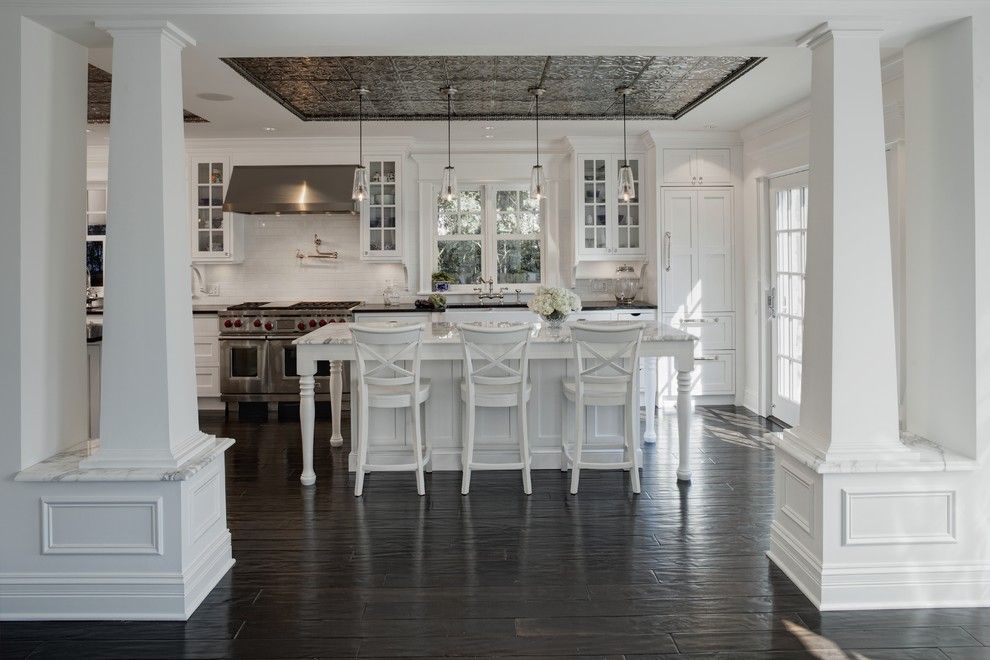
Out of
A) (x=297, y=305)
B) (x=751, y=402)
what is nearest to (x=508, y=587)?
(x=751, y=402)

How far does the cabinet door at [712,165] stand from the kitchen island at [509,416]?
106 inches

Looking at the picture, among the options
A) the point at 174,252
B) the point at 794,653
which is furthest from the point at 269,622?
the point at 794,653

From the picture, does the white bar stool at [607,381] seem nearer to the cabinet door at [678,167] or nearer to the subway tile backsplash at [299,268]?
the cabinet door at [678,167]

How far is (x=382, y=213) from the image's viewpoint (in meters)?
7.62

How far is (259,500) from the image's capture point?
4.54 meters

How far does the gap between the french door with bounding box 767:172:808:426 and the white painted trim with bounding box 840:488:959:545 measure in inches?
117

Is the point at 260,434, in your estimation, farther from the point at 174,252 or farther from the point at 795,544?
the point at 795,544

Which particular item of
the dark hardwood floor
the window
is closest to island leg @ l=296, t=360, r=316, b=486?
the dark hardwood floor

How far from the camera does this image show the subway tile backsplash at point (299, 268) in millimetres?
7906

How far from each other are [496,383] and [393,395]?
2.07 ft

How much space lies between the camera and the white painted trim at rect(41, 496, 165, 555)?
3021 mm

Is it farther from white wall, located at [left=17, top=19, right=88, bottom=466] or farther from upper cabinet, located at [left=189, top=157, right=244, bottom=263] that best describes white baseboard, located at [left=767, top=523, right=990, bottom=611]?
upper cabinet, located at [left=189, top=157, right=244, bottom=263]

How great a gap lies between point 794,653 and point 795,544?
716 mm

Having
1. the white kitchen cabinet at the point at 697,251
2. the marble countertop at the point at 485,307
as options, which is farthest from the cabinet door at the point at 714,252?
the marble countertop at the point at 485,307
